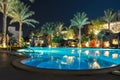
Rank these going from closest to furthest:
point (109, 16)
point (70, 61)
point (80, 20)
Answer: point (70, 61) < point (109, 16) < point (80, 20)

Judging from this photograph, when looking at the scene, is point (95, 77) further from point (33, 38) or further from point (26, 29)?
point (26, 29)

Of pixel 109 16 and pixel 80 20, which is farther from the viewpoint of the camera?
pixel 80 20

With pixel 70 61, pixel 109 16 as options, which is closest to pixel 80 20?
pixel 109 16

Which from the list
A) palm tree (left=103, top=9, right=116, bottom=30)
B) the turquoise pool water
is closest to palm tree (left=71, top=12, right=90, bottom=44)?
palm tree (left=103, top=9, right=116, bottom=30)

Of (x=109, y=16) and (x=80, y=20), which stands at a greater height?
(x=109, y=16)

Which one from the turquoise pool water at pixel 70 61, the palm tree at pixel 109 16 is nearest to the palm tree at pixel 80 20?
the palm tree at pixel 109 16

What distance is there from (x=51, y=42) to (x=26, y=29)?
2343 centimetres

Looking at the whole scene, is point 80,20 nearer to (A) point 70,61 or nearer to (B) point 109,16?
(B) point 109,16

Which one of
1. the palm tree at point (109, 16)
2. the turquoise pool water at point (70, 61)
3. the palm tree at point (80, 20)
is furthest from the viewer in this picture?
the palm tree at point (80, 20)

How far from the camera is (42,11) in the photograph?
257 feet

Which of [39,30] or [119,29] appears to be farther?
[39,30]

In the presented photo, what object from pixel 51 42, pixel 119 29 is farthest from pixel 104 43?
pixel 51 42

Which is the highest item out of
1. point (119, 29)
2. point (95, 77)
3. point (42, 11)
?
point (42, 11)

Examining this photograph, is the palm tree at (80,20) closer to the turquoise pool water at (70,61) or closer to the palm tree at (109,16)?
the palm tree at (109,16)
